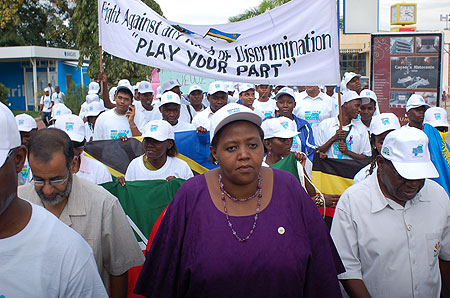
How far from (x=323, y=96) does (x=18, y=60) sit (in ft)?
98.9

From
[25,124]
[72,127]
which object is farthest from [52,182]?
[25,124]

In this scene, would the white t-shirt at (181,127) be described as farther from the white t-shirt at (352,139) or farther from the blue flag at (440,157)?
the blue flag at (440,157)

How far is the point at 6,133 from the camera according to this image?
60.9 inches

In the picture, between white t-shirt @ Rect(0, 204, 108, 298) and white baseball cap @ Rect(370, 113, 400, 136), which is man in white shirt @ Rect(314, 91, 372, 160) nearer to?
white baseball cap @ Rect(370, 113, 400, 136)

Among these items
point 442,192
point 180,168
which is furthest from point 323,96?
point 442,192

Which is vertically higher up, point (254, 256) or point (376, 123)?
point (376, 123)

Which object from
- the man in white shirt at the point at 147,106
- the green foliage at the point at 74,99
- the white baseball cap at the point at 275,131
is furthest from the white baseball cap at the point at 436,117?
the green foliage at the point at 74,99

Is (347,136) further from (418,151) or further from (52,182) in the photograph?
(52,182)

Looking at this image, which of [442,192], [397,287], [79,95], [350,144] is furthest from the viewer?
[79,95]

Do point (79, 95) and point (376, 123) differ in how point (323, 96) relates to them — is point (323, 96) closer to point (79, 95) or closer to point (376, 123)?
point (376, 123)

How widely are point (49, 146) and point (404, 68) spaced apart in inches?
396

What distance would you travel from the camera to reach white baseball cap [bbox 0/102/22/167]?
5.01ft

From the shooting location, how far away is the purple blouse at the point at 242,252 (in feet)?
6.91

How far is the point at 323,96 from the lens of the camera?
820 cm
